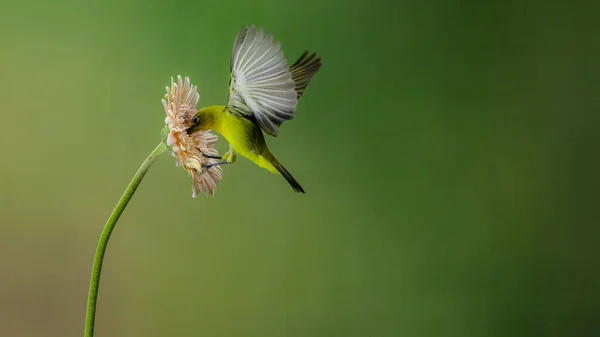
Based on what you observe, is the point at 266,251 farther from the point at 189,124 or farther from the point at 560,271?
the point at 560,271

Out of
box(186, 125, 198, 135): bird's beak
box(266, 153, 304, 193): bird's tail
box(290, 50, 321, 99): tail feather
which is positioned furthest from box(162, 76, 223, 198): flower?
box(290, 50, 321, 99): tail feather

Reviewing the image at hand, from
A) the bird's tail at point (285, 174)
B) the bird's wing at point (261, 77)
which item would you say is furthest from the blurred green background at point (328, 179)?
the bird's wing at point (261, 77)

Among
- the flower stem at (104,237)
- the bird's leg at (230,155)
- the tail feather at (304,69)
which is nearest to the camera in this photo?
the flower stem at (104,237)

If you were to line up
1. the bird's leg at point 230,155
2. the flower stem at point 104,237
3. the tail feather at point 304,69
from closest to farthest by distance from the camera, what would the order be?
1. the flower stem at point 104,237
2. the bird's leg at point 230,155
3. the tail feather at point 304,69

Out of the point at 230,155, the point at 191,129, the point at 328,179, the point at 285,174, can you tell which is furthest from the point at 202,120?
the point at 328,179

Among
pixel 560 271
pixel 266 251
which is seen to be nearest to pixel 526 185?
pixel 560 271

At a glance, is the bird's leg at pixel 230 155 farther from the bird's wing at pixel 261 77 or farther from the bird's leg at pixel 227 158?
the bird's wing at pixel 261 77
